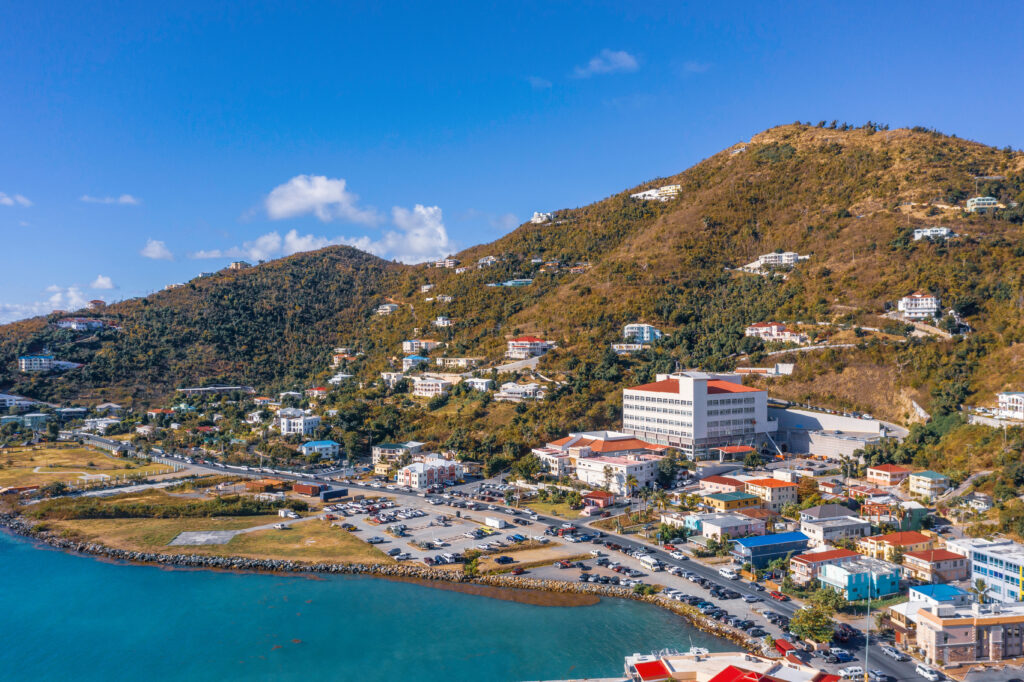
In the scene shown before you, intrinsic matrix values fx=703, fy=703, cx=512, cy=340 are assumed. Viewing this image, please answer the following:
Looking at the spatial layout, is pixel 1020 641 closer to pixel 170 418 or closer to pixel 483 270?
pixel 170 418

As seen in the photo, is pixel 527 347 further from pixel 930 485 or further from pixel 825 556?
pixel 825 556

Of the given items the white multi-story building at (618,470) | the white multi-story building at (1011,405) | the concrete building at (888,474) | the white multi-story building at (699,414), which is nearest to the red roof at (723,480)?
the white multi-story building at (618,470)

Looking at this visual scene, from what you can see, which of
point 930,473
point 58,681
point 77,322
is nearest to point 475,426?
point 930,473

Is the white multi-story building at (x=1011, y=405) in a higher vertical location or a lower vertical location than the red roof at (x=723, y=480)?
higher

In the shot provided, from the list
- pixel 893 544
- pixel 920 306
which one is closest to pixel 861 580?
pixel 893 544

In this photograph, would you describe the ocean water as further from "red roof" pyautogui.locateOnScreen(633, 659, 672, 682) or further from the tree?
the tree

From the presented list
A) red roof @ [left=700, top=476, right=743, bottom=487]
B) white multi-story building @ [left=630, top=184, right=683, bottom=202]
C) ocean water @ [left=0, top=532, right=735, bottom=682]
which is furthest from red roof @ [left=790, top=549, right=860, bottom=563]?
white multi-story building @ [left=630, top=184, right=683, bottom=202]

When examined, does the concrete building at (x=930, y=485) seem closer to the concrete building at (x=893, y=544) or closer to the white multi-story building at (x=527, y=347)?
the concrete building at (x=893, y=544)
